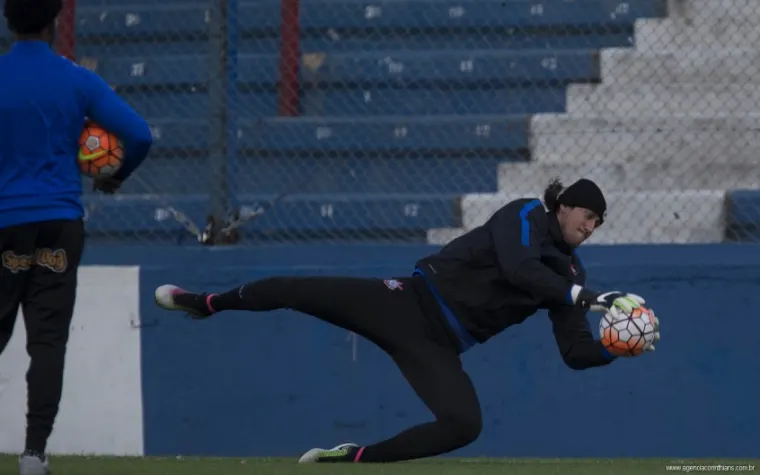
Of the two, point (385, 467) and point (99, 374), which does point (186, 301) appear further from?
point (99, 374)

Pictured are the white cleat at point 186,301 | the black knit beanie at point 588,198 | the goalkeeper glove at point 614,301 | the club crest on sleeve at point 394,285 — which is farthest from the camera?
the white cleat at point 186,301

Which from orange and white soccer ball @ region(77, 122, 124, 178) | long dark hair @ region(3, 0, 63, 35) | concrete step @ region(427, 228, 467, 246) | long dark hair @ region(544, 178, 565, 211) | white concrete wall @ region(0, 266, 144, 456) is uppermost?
long dark hair @ region(3, 0, 63, 35)

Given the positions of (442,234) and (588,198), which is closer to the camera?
(588,198)

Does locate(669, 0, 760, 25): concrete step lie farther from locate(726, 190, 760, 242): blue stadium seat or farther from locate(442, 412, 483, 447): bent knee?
locate(442, 412, 483, 447): bent knee

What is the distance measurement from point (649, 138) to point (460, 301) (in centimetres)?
333

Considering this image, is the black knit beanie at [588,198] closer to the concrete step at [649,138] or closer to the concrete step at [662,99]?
the concrete step at [649,138]

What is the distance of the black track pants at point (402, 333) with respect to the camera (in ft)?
20.6

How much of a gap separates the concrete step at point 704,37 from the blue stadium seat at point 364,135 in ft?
4.23

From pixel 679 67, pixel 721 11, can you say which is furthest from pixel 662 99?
pixel 721 11

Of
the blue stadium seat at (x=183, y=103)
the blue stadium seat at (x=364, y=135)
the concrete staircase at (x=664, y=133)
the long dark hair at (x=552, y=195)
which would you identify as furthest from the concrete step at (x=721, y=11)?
the long dark hair at (x=552, y=195)

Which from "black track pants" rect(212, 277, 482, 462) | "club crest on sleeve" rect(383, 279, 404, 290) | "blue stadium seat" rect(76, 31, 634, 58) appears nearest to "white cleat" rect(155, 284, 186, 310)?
"black track pants" rect(212, 277, 482, 462)

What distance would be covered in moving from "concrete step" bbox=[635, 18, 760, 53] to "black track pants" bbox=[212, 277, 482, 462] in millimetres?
4226

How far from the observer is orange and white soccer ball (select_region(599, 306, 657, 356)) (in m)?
5.82

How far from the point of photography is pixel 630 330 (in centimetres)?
582
